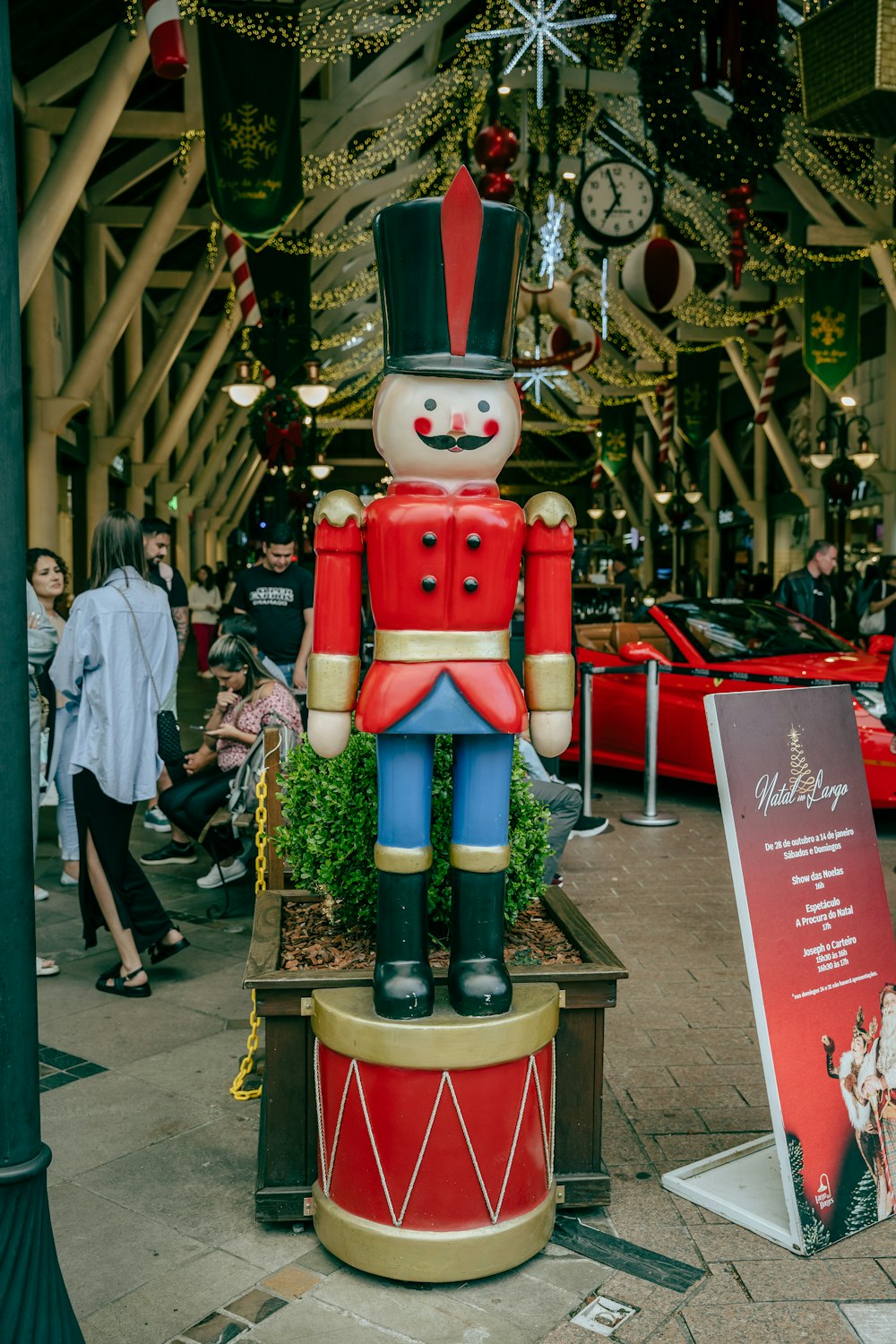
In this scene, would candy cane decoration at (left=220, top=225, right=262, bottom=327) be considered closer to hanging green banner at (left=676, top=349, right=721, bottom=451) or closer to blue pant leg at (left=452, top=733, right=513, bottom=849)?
hanging green banner at (left=676, top=349, right=721, bottom=451)

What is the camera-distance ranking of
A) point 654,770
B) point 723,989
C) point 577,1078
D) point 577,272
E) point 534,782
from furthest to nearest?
point 577,272
point 654,770
point 534,782
point 723,989
point 577,1078

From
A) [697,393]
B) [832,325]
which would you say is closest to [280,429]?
[832,325]

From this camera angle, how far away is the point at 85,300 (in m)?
15.1

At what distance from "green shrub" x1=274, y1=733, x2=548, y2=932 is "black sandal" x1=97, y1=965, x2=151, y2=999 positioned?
1488 mm

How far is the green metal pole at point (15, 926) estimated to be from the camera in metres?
1.80

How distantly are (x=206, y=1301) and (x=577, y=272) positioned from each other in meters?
11.6

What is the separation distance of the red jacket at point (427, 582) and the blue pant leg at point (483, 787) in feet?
0.25

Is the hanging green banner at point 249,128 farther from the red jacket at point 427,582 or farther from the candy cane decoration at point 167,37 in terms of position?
the red jacket at point 427,582

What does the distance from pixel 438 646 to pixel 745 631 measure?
564 cm

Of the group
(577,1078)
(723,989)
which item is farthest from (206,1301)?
(723,989)

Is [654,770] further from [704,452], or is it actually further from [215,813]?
[704,452]

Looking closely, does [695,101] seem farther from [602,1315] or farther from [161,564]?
[602,1315]

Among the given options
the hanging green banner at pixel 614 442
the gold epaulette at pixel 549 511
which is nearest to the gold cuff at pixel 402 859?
the gold epaulette at pixel 549 511

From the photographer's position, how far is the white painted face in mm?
2672
